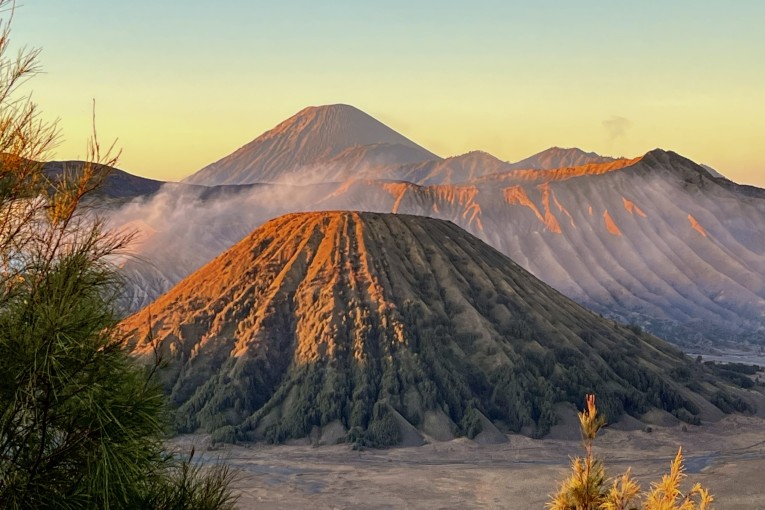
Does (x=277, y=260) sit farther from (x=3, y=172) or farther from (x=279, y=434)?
(x=3, y=172)

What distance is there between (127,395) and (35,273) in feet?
6.59

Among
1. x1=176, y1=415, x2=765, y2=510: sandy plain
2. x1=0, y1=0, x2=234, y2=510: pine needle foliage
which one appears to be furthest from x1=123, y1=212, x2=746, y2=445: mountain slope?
x1=0, y1=0, x2=234, y2=510: pine needle foliage

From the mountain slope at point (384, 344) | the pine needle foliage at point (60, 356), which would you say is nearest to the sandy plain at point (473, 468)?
the mountain slope at point (384, 344)

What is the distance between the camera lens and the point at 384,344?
86250 millimetres

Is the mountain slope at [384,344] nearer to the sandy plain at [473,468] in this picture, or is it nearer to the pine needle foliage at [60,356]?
the sandy plain at [473,468]

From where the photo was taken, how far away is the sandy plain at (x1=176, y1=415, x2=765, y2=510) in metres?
60.8

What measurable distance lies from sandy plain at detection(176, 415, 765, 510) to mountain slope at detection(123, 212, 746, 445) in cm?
311

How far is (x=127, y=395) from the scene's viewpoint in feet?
42.8

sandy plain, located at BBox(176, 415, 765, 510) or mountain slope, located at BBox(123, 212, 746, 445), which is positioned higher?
mountain slope, located at BBox(123, 212, 746, 445)

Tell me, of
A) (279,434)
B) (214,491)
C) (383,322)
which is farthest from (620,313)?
(214,491)

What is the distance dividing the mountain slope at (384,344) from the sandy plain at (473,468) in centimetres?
311

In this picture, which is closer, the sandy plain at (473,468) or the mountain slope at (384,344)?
the sandy plain at (473,468)

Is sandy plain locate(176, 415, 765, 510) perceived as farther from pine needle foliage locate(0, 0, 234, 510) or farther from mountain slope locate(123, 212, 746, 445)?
pine needle foliage locate(0, 0, 234, 510)

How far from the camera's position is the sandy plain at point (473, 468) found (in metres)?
60.8
